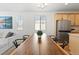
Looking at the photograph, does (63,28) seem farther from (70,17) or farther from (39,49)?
(39,49)

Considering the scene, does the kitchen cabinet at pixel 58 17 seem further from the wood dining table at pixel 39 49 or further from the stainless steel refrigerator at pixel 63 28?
the wood dining table at pixel 39 49

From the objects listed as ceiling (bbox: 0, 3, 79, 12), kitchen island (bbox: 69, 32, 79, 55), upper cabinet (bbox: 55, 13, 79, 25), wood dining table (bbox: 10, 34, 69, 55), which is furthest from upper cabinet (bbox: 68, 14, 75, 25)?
wood dining table (bbox: 10, 34, 69, 55)

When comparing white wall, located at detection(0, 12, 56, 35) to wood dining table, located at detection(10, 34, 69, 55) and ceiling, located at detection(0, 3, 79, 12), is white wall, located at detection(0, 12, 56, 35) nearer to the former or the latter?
ceiling, located at detection(0, 3, 79, 12)

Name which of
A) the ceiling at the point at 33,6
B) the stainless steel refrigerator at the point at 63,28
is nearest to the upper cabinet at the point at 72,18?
the stainless steel refrigerator at the point at 63,28

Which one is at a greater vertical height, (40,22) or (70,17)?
(70,17)

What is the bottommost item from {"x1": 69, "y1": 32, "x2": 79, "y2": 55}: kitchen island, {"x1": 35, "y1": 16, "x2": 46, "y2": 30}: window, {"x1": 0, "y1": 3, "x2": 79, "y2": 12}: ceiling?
{"x1": 69, "y1": 32, "x2": 79, "y2": 55}: kitchen island

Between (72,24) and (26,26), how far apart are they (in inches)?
112

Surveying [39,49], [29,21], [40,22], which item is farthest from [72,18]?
[39,49]

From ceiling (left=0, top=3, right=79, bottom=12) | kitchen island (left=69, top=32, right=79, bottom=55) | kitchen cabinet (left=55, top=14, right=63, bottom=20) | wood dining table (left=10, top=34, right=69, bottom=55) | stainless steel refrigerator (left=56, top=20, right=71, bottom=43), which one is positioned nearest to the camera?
wood dining table (left=10, top=34, right=69, bottom=55)

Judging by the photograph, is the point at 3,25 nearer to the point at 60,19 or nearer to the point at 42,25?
the point at 42,25

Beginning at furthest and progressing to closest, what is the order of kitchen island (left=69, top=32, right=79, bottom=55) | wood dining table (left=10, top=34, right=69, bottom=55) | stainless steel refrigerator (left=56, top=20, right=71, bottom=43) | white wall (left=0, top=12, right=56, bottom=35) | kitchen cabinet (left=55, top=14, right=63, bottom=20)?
1. white wall (left=0, top=12, right=56, bottom=35)
2. kitchen cabinet (left=55, top=14, right=63, bottom=20)
3. stainless steel refrigerator (left=56, top=20, right=71, bottom=43)
4. kitchen island (left=69, top=32, right=79, bottom=55)
5. wood dining table (left=10, top=34, right=69, bottom=55)

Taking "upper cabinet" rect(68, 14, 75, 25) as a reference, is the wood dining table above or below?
below

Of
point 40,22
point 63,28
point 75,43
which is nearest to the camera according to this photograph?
point 75,43
